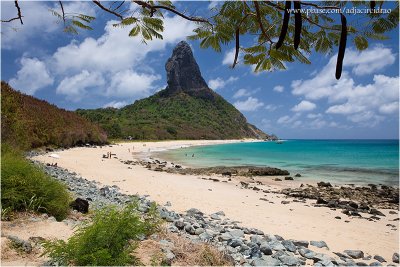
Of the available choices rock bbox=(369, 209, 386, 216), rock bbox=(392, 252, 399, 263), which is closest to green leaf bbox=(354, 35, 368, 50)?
rock bbox=(392, 252, 399, 263)

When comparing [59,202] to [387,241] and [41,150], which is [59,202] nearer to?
[387,241]

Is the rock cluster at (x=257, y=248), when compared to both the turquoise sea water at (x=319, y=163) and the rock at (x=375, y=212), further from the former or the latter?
the turquoise sea water at (x=319, y=163)

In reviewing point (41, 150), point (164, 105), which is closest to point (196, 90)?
point (164, 105)

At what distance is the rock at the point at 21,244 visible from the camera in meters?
4.70

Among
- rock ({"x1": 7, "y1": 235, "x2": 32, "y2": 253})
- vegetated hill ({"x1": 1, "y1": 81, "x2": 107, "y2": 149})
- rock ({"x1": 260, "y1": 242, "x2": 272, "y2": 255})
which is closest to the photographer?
rock ({"x1": 7, "y1": 235, "x2": 32, "y2": 253})

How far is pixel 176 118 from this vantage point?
13488cm

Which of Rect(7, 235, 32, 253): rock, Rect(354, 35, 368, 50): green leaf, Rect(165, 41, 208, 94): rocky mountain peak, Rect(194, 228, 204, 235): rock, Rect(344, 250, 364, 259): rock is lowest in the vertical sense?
Rect(344, 250, 364, 259): rock

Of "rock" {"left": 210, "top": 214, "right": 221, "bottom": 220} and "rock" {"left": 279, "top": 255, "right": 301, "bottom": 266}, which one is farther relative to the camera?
"rock" {"left": 210, "top": 214, "right": 221, "bottom": 220}

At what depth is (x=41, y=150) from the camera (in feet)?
102

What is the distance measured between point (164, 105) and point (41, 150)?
124494mm

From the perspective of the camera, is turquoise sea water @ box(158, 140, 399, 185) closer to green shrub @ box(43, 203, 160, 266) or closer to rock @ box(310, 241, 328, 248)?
Answer: rock @ box(310, 241, 328, 248)

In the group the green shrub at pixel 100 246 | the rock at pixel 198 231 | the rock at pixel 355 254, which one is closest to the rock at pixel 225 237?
the rock at pixel 198 231

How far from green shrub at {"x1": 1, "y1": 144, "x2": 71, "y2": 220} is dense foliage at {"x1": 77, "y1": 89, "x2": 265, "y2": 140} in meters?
74.8

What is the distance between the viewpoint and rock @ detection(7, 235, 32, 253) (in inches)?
185
